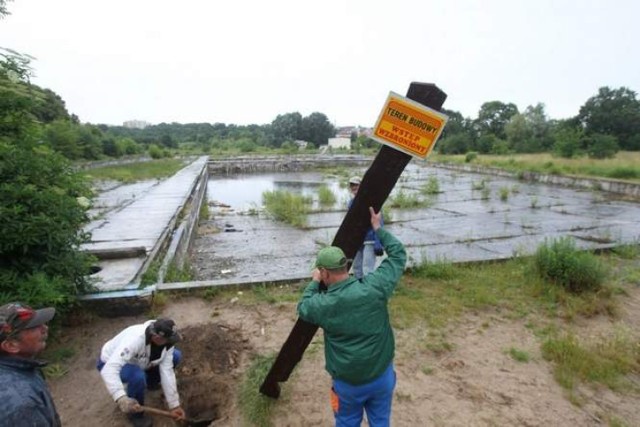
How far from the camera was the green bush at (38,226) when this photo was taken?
3602 mm

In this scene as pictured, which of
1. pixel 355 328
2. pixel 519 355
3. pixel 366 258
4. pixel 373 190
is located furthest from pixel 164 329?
pixel 519 355

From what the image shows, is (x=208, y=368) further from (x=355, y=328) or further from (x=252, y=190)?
(x=252, y=190)

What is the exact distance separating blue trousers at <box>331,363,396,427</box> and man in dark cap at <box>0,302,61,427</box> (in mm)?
1429

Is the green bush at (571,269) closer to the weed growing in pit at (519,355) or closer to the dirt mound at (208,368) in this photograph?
the weed growing in pit at (519,355)

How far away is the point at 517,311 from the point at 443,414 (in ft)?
7.75

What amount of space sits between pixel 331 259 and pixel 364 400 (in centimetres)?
89

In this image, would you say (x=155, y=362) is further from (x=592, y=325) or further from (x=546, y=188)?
(x=546, y=188)

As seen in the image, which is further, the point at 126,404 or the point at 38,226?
the point at 38,226

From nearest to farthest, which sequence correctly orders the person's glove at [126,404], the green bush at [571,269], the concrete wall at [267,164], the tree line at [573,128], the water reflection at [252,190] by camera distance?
the person's glove at [126,404] < the green bush at [571,269] < the water reflection at [252,190] < the concrete wall at [267,164] < the tree line at [573,128]

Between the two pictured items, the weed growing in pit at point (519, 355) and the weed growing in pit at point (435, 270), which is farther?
the weed growing in pit at point (435, 270)

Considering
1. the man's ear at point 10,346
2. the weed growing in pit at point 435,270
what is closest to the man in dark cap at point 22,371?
the man's ear at point 10,346

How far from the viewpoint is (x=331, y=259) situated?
209 cm

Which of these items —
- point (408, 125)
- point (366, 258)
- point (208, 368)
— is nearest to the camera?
point (408, 125)

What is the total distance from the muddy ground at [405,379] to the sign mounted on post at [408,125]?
7.17ft
